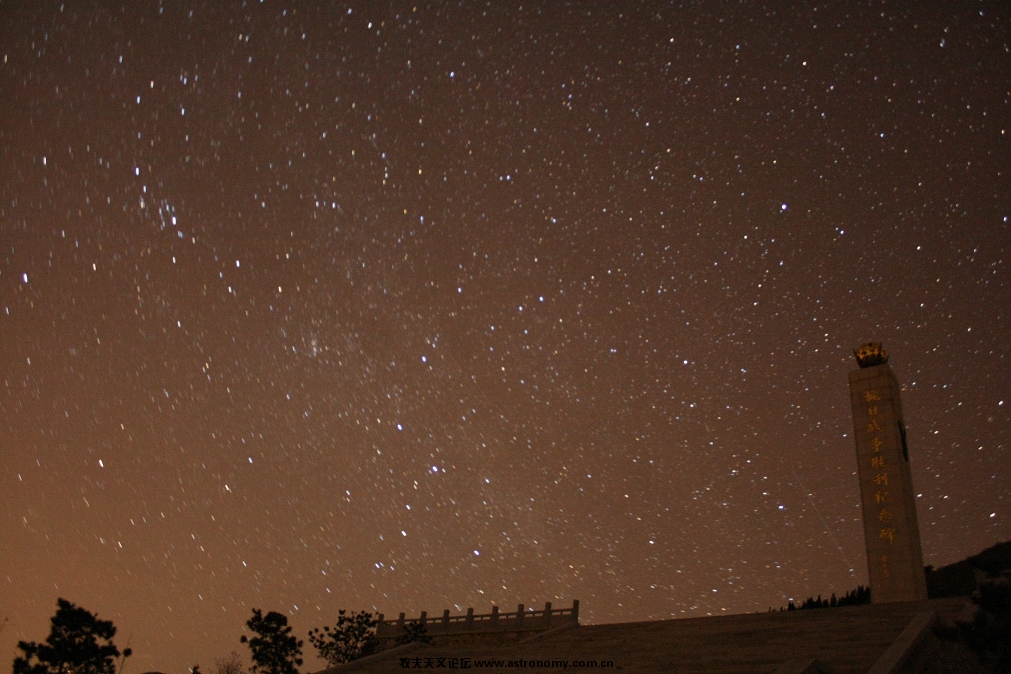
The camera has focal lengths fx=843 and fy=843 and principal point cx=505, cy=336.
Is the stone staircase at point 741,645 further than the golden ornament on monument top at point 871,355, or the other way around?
the golden ornament on monument top at point 871,355

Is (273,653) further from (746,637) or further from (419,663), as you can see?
(746,637)

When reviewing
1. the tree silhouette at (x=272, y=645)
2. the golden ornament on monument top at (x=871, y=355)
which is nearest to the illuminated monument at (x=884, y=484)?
the golden ornament on monument top at (x=871, y=355)

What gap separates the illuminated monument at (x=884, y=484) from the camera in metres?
20.9

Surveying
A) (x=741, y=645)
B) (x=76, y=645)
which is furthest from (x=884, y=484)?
(x=76, y=645)

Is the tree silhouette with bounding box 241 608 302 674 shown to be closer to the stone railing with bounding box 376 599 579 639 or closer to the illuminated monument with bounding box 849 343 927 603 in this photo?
the stone railing with bounding box 376 599 579 639

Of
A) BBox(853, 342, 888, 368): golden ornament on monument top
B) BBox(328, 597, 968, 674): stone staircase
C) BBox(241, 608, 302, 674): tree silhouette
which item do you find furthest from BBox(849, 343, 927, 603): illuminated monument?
BBox(241, 608, 302, 674): tree silhouette

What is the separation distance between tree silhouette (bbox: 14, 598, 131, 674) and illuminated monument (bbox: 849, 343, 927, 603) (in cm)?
2142

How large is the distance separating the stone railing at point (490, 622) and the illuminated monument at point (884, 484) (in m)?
7.79

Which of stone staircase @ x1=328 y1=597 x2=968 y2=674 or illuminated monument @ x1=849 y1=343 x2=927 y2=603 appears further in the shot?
illuminated monument @ x1=849 y1=343 x2=927 y2=603

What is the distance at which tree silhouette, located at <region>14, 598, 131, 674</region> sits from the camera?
2389cm

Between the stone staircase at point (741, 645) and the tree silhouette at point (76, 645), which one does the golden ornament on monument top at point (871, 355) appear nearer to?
the stone staircase at point (741, 645)

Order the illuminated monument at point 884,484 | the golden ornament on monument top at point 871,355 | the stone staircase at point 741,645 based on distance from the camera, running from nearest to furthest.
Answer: the stone staircase at point 741,645, the illuminated monument at point 884,484, the golden ornament on monument top at point 871,355

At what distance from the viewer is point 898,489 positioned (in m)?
21.6

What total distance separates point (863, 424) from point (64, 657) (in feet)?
76.5
